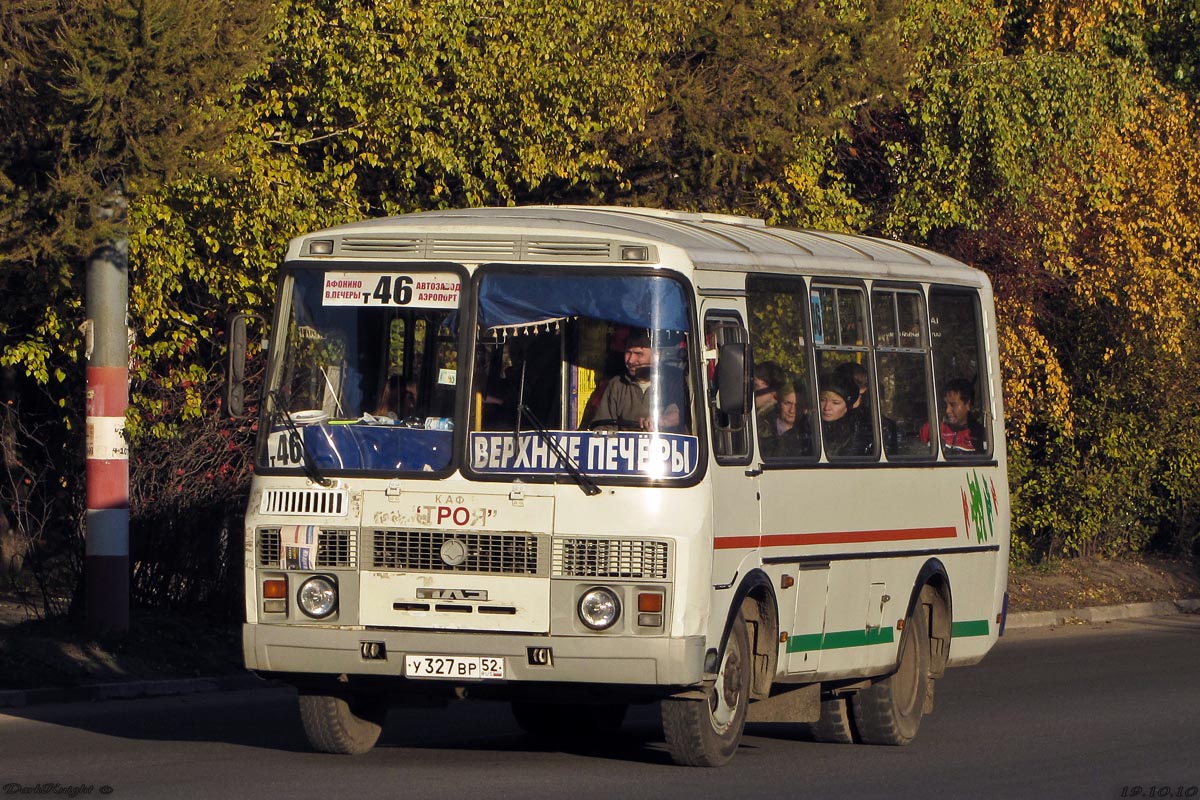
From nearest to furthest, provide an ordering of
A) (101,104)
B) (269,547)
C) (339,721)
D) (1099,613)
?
1. (269,547)
2. (339,721)
3. (101,104)
4. (1099,613)

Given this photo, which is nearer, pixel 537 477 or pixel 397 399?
pixel 537 477

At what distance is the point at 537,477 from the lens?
31.4 feet

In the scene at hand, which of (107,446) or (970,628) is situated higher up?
(107,446)

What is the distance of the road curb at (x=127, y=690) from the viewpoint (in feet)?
43.6

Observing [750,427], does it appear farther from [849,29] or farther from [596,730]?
[849,29]

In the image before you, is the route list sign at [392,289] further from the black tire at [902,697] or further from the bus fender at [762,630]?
the black tire at [902,697]

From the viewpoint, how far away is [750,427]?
10320 mm

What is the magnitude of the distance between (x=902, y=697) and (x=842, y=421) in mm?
1992

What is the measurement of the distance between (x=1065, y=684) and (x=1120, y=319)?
36.7 ft

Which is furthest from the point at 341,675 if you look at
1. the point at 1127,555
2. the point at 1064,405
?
the point at 1127,555

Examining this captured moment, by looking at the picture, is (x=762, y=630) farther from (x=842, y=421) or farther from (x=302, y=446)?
(x=302, y=446)

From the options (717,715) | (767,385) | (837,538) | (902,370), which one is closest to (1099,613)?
(902,370)

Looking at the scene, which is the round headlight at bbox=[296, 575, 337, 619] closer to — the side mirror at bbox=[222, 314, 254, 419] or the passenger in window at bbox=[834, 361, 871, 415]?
the side mirror at bbox=[222, 314, 254, 419]
